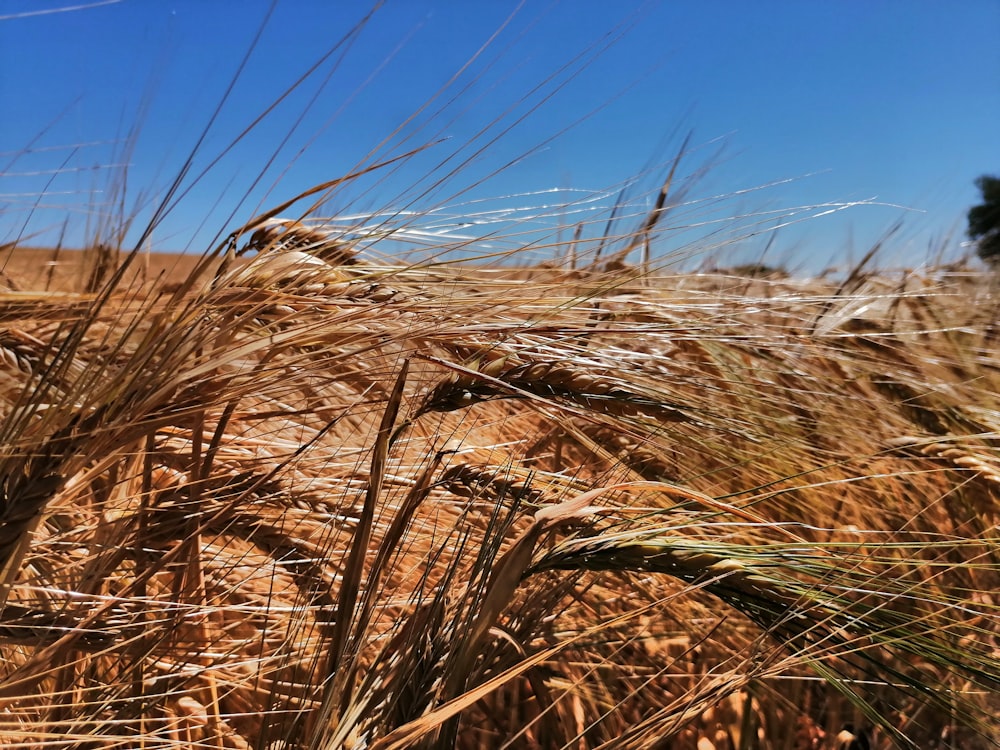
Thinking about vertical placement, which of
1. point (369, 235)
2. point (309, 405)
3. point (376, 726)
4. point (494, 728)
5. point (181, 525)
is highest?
point (369, 235)

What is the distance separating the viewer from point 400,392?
2.06 feet

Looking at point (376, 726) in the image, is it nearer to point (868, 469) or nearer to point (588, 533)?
point (588, 533)

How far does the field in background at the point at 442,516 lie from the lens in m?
0.57

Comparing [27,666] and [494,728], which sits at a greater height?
[27,666]

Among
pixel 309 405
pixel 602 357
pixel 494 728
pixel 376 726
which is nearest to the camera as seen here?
pixel 376 726

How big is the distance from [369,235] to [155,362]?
0.75ft

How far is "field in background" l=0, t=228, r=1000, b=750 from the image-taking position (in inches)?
22.3

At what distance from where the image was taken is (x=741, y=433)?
2.19 feet

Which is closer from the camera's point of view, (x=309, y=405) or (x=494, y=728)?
(x=309, y=405)

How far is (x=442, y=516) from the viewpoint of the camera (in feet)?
3.09

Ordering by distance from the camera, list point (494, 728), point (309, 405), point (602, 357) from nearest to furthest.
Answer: point (602, 357)
point (309, 405)
point (494, 728)

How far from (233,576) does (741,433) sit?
615 mm

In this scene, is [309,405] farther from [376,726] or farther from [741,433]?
[741,433]

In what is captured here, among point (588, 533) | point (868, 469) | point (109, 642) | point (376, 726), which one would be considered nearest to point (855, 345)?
point (868, 469)
